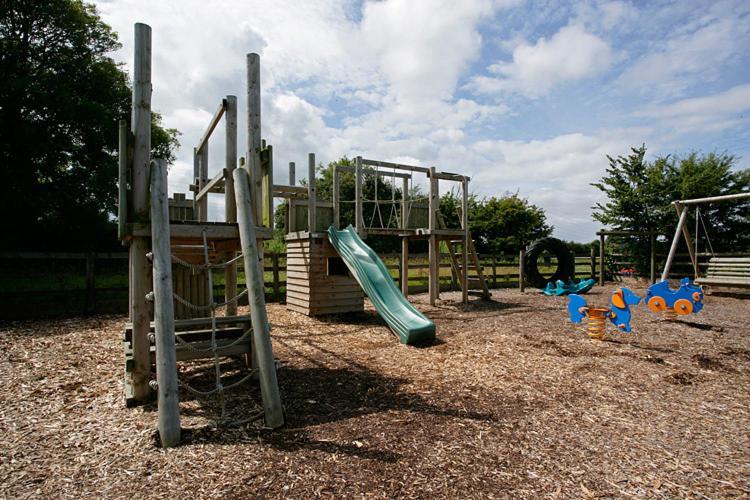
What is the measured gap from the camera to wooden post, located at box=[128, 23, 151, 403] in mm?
4094

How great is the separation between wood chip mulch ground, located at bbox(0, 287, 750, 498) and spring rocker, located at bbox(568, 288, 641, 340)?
1.22 feet

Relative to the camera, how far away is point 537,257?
1594 cm

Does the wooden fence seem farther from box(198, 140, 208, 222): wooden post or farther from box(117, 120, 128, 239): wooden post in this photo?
box(117, 120, 128, 239): wooden post

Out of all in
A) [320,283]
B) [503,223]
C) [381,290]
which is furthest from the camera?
[503,223]

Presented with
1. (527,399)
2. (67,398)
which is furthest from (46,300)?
(527,399)

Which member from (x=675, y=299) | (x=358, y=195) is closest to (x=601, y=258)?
(x=675, y=299)

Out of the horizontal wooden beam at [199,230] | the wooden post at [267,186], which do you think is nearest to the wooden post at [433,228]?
the wooden post at [267,186]

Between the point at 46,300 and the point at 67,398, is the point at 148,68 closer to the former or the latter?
the point at 67,398

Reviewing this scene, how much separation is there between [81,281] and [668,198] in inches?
883

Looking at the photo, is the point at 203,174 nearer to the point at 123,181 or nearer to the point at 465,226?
the point at 123,181

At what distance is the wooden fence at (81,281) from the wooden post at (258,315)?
7435mm

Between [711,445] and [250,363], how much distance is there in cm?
447

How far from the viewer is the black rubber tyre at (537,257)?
1566 cm

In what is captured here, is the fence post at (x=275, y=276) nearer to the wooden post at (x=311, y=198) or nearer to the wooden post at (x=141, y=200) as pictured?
the wooden post at (x=311, y=198)
